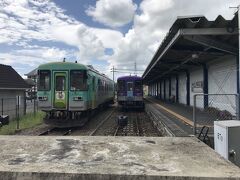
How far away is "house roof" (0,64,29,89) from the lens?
23558mm

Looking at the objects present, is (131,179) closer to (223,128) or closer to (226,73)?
(223,128)

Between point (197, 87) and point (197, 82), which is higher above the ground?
point (197, 82)

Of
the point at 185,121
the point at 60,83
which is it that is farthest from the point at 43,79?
the point at 185,121

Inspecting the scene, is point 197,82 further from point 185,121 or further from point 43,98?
point 43,98

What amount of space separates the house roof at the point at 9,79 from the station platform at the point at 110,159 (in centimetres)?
1573

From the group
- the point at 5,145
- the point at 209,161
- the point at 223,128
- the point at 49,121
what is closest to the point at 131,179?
the point at 209,161

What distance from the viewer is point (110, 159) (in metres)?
6.14

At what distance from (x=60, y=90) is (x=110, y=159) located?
35.8 feet

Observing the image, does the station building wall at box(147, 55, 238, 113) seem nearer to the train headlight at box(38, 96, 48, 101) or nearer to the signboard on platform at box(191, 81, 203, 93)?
the signboard on platform at box(191, 81, 203, 93)

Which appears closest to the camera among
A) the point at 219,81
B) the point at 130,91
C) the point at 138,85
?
the point at 219,81

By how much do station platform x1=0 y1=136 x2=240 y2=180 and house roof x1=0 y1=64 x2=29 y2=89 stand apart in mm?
15725

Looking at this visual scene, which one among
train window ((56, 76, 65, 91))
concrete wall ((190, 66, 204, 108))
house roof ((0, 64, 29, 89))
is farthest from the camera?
concrete wall ((190, 66, 204, 108))

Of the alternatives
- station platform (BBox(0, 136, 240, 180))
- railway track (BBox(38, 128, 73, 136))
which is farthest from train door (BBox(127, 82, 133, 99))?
station platform (BBox(0, 136, 240, 180))

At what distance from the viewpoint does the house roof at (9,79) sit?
23.6 metres
